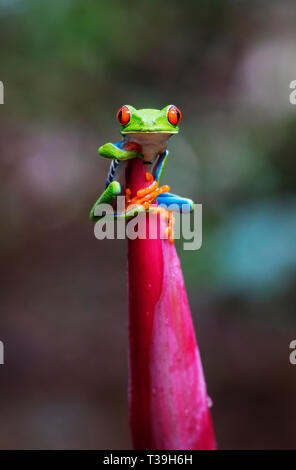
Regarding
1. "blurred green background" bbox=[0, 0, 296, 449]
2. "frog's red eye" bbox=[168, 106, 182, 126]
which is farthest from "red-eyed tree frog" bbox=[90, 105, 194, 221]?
"blurred green background" bbox=[0, 0, 296, 449]

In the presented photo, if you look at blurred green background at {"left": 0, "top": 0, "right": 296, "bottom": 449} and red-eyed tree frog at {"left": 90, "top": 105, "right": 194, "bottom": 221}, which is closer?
red-eyed tree frog at {"left": 90, "top": 105, "right": 194, "bottom": 221}

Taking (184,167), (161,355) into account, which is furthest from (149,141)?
(184,167)

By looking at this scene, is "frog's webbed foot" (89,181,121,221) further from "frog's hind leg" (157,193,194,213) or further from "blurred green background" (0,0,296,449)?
"blurred green background" (0,0,296,449)

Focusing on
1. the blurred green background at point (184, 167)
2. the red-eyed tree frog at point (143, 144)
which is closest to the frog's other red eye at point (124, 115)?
the red-eyed tree frog at point (143, 144)

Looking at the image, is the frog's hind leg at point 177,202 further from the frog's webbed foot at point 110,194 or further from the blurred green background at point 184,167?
the blurred green background at point 184,167

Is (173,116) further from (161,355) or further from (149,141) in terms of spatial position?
(161,355)

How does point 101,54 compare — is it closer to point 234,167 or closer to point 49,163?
point 234,167
